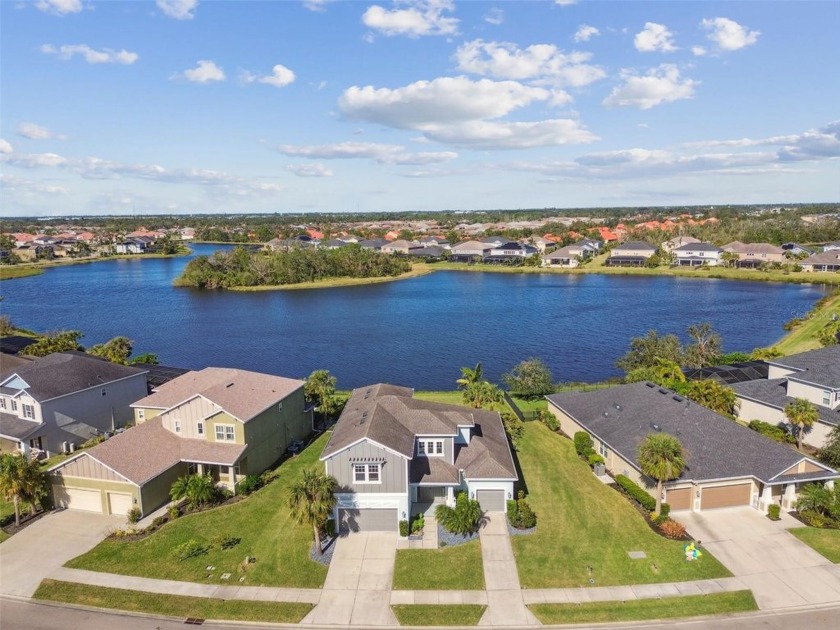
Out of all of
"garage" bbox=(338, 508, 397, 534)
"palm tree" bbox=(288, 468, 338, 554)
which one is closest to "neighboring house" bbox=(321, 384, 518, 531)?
"garage" bbox=(338, 508, 397, 534)

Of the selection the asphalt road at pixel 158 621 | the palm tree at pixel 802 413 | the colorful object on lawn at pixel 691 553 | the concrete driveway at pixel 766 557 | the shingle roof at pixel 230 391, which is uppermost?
the shingle roof at pixel 230 391

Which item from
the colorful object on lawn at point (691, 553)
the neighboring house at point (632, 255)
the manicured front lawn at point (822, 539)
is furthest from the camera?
the neighboring house at point (632, 255)

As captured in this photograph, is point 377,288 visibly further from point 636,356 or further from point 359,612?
point 359,612

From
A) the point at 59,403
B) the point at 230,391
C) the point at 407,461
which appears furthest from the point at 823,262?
the point at 59,403

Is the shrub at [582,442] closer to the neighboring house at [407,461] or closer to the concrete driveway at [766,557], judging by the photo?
the neighboring house at [407,461]

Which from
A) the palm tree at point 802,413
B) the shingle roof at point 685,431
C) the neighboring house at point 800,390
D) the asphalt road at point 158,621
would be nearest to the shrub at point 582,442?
the shingle roof at point 685,431
